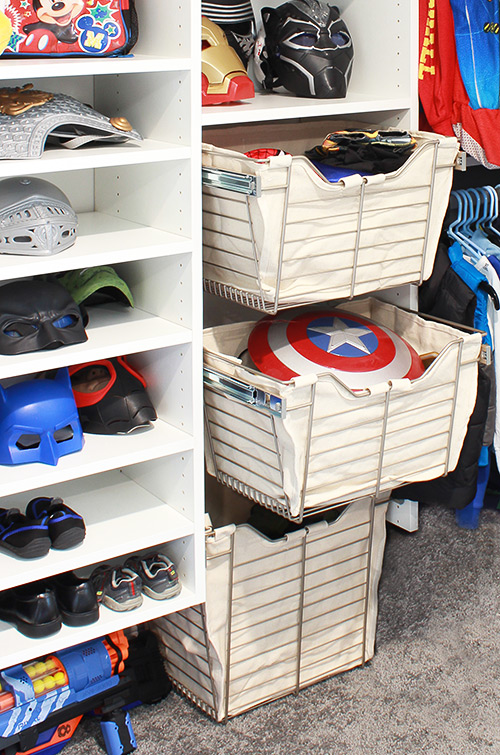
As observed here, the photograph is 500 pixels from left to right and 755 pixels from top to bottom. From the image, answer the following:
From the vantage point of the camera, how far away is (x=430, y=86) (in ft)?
6.77

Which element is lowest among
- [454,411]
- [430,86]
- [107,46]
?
[454,411]

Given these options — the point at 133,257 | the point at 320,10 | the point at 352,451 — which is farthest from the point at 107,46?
the point at 352,451

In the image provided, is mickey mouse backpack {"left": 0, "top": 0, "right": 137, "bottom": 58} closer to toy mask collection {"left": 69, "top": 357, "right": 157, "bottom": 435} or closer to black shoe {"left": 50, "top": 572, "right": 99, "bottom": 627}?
toy mask collection {"left": 69, "top": 357, "right": 157, "bottom": 435}

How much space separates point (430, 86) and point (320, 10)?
0.34m

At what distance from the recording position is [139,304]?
1776 millimetres

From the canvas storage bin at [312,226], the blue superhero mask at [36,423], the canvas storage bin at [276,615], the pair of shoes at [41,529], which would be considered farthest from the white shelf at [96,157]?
the canvas storage bin at [276,615]

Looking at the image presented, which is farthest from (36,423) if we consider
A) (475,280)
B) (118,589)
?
(475,280)

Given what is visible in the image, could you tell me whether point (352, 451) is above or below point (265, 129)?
below

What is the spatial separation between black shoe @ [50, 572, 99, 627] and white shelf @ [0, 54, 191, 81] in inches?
34.7

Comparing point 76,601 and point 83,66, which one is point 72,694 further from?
point 83,66

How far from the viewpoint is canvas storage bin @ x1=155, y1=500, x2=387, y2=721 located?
1839 mm

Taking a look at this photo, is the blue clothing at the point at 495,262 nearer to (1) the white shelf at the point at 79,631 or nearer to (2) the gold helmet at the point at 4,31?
(1) the white shelf at the point at 79,631

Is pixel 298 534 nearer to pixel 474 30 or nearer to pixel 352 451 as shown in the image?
pixel 352 451

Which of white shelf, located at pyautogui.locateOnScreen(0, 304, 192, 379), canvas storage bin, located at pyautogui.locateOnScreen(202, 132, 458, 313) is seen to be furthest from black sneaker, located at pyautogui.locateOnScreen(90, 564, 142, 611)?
canvas storage bin, located at pyautogui.locateOnScreen(202, 132, 458, 313)
